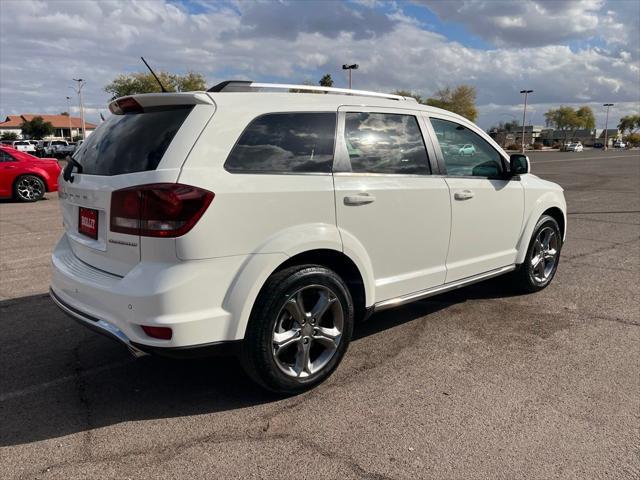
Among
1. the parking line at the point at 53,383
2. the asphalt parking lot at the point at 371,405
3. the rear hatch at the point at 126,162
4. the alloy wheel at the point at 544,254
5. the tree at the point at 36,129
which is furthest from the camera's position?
the tree at the point at 36,129

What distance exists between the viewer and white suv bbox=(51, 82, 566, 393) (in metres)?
2.83

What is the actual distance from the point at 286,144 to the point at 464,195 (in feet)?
5.67

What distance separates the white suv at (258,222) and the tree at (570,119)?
5767 inches

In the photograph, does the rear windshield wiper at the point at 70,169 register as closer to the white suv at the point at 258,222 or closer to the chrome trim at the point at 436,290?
the white suv at the point at 258,222

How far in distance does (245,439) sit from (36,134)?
112 meters

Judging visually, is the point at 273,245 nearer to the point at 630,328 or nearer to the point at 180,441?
the point at 180,441

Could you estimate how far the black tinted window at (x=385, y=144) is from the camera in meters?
3.64

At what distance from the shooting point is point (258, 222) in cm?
301

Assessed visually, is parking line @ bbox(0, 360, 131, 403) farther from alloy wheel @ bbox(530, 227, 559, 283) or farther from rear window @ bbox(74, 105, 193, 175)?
alloy wheel @ bbox(530, 227, 559, 283)

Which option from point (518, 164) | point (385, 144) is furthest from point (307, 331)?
point (518, 164)

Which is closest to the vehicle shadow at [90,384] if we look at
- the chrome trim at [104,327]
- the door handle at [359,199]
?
the chrome trim at [104,327]

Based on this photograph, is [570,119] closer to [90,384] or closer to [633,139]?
[633,139]

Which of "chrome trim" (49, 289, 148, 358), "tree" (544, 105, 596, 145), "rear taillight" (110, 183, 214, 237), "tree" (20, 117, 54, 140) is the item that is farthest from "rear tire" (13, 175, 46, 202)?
"tree" (544, 105, 596, 145)

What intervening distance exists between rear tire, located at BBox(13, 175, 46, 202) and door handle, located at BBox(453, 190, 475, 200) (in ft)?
42.7
